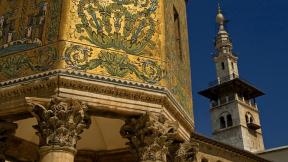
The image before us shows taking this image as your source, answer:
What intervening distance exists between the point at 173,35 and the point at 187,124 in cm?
212

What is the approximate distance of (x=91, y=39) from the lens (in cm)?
909

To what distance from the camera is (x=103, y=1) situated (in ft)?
31.8

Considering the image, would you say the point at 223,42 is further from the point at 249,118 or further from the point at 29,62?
the point at 29,62

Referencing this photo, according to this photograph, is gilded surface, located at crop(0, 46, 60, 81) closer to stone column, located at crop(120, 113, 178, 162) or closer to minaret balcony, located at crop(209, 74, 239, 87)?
stone column, located at crop(120, 113, 178, 162)

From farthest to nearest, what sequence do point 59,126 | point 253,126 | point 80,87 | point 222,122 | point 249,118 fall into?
point 222,122, point 249,118, point 253,126, point 80,87, point 59,126

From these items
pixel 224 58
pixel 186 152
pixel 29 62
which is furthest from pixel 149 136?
pixel 224 58

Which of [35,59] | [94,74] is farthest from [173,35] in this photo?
[35,59]

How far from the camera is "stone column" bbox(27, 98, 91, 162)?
7836 mm

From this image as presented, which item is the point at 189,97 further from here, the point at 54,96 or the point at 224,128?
the point at 224,128

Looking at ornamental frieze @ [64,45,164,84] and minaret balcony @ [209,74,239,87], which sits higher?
minaret balcony @ [209,74,239,87]

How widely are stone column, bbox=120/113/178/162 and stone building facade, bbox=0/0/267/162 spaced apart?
19 mm

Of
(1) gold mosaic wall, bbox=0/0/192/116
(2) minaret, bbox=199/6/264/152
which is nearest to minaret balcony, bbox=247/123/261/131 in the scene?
(2) minaret, bbox=199/6/264/152

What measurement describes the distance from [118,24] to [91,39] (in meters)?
0.76

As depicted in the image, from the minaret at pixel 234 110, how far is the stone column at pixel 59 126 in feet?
172
